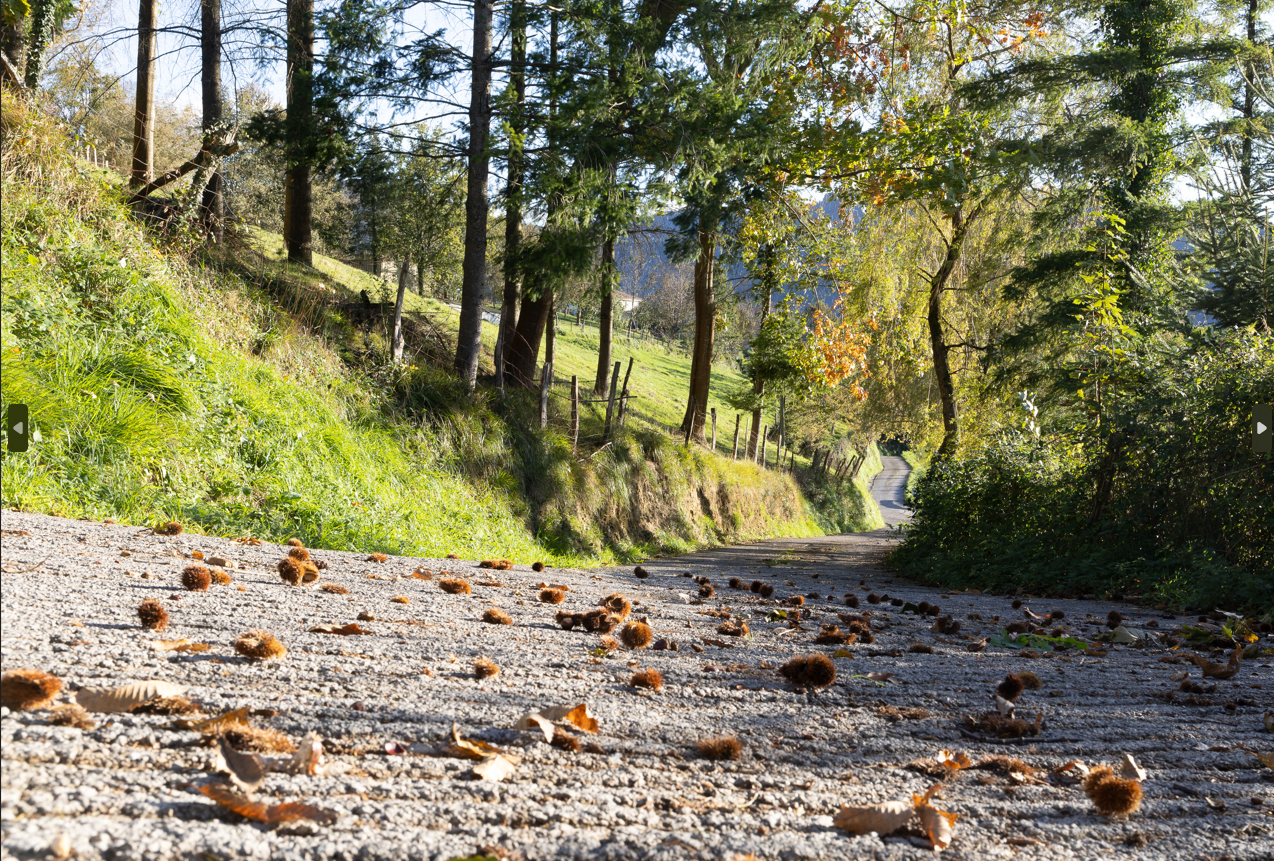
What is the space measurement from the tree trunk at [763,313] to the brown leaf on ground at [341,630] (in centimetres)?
1671

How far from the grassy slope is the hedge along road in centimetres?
85

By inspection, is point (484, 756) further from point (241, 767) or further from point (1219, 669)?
point (1219, 669)

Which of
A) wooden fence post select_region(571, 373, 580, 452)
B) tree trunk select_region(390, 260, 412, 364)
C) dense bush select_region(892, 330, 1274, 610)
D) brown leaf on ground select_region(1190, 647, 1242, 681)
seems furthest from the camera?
wooden fence post select_region(571, 373, 580, 452)

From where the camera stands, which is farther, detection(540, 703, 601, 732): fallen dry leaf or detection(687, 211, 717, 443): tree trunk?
detection(687, 211, 717, 443): tree trunk

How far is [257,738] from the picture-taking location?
4.82 ft

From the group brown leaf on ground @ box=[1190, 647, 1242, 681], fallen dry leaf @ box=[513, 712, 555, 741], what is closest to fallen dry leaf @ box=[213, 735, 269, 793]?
fallen dry leaf @ box=[513, 712, 555, 741]

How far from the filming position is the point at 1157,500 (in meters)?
8.13

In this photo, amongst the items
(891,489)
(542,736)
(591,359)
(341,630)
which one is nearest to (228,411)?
(341,630)

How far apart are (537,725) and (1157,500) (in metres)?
8.35

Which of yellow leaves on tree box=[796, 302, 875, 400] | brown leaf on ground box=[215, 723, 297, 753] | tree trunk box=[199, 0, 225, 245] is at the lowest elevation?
brown leaf on ground box=[215, 723, 297, 753]

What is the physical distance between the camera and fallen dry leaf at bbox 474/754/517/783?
155cm

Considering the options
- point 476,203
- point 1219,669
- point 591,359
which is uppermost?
point 476,203

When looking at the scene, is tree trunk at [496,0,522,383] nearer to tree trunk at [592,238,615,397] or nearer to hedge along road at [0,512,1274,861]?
tree trunk at [592,238,615,397]

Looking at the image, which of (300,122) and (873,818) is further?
(300,122)
